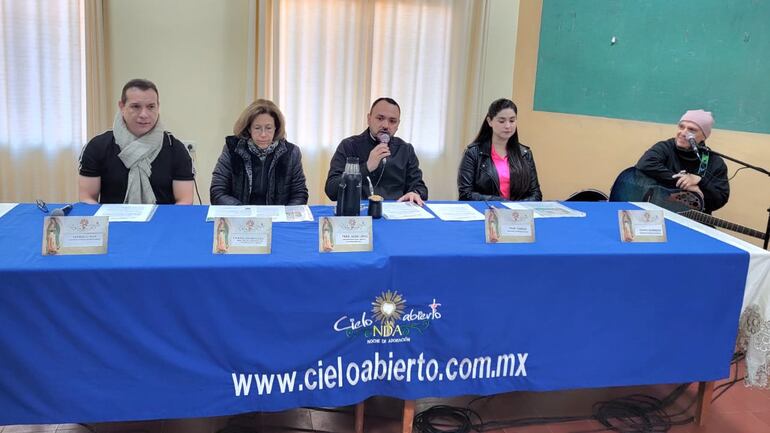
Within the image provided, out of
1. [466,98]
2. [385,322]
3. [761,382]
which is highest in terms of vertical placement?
[466,98]

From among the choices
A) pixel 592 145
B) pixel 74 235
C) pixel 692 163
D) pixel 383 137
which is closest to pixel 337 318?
pixel 74 235

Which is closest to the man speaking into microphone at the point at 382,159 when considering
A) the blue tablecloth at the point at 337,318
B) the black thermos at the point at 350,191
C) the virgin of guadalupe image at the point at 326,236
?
the black thermos at the point at 350,191

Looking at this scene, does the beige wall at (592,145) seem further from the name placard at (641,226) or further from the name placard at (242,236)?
the name placard at (242,236)

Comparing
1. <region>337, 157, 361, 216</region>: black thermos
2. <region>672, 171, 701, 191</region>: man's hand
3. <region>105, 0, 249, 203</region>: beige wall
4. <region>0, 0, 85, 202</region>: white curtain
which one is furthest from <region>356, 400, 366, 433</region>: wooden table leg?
<region>0, 0, 85, 202</region>: white curtain

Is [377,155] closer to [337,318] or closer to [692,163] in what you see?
[337,318]

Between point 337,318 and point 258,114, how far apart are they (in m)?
1.19

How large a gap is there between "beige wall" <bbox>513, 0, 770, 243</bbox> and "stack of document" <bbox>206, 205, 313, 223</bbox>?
2416 millimetres

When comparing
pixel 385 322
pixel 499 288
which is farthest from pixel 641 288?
pixel 385 322

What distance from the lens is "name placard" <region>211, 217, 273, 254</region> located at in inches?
66.0

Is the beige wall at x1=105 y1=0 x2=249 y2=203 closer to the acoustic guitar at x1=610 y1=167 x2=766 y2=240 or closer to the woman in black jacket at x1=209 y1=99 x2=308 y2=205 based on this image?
the woman in black jacket at x1=209 y1=99 x2=308 y2=205

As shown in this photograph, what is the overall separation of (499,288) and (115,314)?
3.56ft

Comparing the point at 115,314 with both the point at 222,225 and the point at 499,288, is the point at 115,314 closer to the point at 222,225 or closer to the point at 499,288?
the point at 222,225

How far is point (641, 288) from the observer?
6.20 feet

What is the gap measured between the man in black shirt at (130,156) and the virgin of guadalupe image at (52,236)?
817mm
